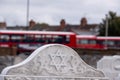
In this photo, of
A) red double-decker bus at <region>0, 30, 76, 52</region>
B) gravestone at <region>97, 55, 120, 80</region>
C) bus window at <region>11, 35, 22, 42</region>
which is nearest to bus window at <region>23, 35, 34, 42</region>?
red double-decker bus at <region>0, 30, 76, 52</region>

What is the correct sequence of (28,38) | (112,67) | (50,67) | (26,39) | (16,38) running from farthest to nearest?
(28,38) < (26,39) < (16,38) < (112,67) < (50,67)

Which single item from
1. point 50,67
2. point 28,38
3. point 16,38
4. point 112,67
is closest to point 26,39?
point 28,38

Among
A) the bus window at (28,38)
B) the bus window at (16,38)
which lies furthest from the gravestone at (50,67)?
the bus window at (28,38)

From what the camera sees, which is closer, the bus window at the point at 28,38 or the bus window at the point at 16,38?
the bus window at the point at 16,38

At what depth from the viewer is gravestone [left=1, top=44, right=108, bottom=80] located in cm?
853

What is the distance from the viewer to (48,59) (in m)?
8.73

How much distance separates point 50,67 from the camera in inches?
345

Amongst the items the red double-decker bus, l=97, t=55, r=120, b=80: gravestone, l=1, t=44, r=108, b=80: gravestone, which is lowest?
the red double-decker bus

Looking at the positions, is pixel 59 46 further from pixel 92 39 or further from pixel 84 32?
pixel 84 32

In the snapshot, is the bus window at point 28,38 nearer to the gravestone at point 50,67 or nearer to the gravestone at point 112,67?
the gravestone at point 112,67

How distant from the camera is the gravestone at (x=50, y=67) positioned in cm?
853

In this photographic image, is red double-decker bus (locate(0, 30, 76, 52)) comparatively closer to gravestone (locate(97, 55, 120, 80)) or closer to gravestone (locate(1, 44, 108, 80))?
gravestone (locate(97, 55, 120, 80))

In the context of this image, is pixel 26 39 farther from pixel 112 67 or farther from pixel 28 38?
pixel 112 67

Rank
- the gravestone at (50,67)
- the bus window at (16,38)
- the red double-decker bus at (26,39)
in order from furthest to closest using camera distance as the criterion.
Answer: the bus window at (16,38) < the red double-decker bus at (26,39) < the gravestone at (50,67)
